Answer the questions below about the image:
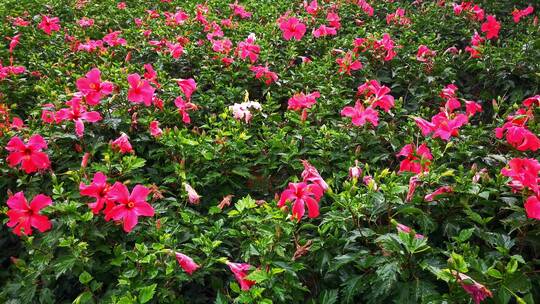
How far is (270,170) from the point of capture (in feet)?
8.31

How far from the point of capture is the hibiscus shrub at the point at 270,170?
172 centimetres

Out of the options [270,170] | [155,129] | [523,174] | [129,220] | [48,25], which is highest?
[523,174]

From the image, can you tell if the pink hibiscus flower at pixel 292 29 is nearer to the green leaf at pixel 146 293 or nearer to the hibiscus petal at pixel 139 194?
the hibiscus petal at pixel 139 194

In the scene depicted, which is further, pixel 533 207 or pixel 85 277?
pixel 85 277

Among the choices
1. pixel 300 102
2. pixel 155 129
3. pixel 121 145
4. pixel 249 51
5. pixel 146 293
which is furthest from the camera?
pixel 249 51

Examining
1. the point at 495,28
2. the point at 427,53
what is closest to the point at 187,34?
the point at 427,53

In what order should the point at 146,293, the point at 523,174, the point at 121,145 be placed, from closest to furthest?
the point at 146,293, the point at 523,174, the point at 121,145

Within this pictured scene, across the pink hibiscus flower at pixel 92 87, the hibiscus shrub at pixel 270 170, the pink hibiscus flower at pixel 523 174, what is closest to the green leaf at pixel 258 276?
the hibiscus shrub at pixel 270 170

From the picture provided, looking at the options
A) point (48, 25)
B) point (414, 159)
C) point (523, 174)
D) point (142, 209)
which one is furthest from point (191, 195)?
point (48, 25)

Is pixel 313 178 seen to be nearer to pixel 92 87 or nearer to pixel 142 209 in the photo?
pixel 142 209

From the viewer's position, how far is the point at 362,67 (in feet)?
11.4

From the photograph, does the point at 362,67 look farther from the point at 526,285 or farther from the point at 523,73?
the point at 526,285

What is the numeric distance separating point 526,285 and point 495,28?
9.28ft

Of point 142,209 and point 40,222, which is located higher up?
point 142,209
